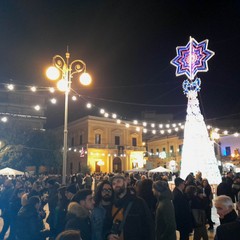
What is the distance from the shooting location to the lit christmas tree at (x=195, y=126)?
53.9 ft

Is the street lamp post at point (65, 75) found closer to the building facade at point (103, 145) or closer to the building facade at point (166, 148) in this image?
the building facade at point (103, 145)

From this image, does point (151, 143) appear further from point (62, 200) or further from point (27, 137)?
point (62, 200)

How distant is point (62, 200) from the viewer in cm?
526

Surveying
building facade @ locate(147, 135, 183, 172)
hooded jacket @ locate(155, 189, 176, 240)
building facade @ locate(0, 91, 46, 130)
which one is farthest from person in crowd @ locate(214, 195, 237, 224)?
building facade @ locate(147, 135, 183, 172)

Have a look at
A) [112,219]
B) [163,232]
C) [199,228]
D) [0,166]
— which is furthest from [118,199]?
[0,166]

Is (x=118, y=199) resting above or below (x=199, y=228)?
above

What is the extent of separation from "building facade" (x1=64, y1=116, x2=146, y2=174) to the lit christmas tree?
25.0 m

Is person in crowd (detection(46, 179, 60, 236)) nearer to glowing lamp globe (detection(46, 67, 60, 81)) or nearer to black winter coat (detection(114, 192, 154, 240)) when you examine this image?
black winter coat (detection(114, 192, 154, 240))

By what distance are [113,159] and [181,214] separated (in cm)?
3930

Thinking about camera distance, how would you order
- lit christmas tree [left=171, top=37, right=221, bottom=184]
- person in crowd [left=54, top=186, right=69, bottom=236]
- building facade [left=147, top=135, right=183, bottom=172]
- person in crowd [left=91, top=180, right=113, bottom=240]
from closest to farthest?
person in crowd [left=91, top=180, right=113, bottom=240] < person in crowd [left=54, top=186, right=69, bottom=236] < lit christmas tree [left=171, top=37, right=221, bottom=184] < building facade [left=147, top=135, right=183, bottom=172]

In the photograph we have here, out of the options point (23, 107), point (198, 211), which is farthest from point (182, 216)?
point (23, 107)

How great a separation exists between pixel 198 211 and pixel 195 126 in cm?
1134

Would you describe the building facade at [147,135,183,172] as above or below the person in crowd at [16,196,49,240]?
above

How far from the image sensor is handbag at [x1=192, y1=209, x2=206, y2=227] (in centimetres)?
611
